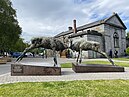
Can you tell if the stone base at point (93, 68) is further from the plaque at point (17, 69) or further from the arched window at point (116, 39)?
the arched window at point (116, 39)

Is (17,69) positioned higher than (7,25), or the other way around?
(7,25)

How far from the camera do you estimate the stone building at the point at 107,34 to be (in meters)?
35.8

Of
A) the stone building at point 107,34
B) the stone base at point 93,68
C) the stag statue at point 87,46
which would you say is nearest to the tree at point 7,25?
the stone building at point 107,34

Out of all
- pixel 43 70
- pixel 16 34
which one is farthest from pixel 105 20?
pixel 43 70

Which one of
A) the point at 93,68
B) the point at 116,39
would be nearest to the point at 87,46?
the point at 93,68

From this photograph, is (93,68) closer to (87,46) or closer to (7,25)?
(87,46)

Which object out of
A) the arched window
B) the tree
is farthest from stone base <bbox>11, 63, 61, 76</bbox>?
the arched window

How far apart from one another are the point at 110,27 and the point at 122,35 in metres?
6.26

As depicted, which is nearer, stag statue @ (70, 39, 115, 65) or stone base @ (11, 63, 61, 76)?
stone base @ (11, 63, 61, 76)

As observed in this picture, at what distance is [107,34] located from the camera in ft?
129

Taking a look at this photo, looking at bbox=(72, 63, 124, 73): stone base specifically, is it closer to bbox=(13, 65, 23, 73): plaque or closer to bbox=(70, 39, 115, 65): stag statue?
bbox=(70, 39, 115, 65): stag statue

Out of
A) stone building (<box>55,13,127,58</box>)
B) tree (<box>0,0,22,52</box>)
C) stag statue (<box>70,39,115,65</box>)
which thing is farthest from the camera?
stone building (<box>55,13,127,58</box>)

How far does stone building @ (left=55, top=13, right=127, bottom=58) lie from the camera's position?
35812 millimetres

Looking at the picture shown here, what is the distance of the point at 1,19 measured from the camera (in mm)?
30250
